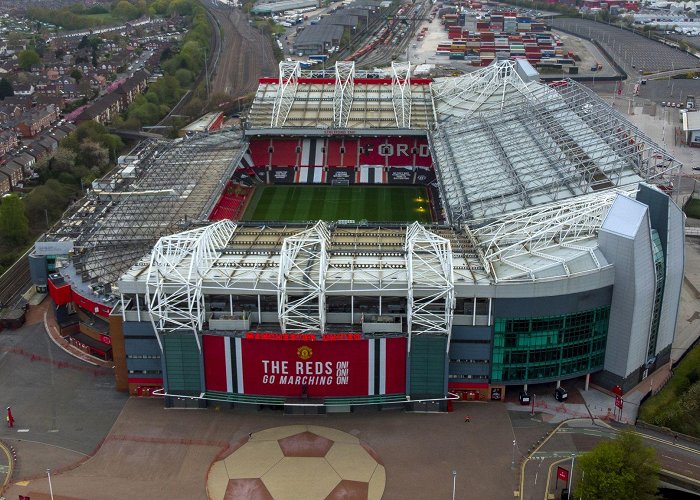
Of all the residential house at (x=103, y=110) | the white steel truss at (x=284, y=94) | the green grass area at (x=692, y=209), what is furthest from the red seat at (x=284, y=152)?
the green grass area at (x=692, y=209)

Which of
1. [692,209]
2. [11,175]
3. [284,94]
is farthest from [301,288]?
[284,94]

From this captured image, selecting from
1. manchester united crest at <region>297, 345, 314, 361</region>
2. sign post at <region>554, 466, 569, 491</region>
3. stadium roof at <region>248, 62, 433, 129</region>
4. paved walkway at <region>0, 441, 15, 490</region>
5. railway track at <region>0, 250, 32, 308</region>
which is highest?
stadium roof at <region>248, 62, 433, 129</region>

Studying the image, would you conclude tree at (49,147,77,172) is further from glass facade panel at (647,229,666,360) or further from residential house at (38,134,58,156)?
glass facade panel at (647,229,666,360)

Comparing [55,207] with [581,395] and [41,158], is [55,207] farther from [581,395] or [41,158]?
[581,395]

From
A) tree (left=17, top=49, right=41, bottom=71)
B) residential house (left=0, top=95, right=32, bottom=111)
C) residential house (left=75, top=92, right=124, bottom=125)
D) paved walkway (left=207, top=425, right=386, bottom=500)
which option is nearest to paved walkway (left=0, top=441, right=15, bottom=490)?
paved walkway (left=207, top=425, right=386, bottom=500)

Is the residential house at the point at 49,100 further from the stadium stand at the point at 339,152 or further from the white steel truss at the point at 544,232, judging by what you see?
the white steel truss at the point at 544,232

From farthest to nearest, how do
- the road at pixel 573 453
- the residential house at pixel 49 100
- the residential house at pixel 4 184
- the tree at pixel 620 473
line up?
the residential house at pixel 49 100 < the residential house at pixel 4 184 < the road at pixel 573 453 < the tree at pixel 620 473

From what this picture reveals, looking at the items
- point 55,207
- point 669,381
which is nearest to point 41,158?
point 55,207
